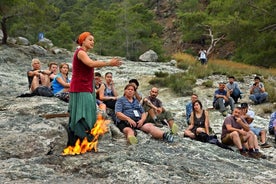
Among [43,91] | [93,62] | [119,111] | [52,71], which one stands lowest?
[119,111]

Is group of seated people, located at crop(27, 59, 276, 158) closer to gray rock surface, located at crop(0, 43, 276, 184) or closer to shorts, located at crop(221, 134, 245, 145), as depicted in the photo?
shorts, located at crop(221, 134, 245, 145)

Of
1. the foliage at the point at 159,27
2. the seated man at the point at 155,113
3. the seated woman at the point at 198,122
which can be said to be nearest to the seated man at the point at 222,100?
the seated man at the point at 155,113

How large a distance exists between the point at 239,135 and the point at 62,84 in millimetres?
3656

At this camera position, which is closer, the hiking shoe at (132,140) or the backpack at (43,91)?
the hiking shoe at (132,140)

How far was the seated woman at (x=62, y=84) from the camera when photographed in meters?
8.22

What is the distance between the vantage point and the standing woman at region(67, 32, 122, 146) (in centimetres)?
520

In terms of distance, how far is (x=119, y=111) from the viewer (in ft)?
24.0

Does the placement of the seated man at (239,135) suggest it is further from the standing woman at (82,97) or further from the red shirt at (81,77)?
the red shirt at (81,77)

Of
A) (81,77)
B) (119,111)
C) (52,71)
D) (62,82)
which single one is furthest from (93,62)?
(52,71)

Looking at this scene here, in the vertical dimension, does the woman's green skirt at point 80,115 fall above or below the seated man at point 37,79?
below

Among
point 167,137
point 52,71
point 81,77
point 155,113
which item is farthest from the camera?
point 52,71

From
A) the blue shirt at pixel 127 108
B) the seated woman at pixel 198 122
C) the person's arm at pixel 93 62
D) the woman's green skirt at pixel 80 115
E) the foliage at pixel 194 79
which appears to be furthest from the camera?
the foliage at pixel 194 79

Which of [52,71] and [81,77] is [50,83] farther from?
[81,77]

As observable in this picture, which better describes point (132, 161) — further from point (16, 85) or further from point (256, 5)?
point (256, 5)
